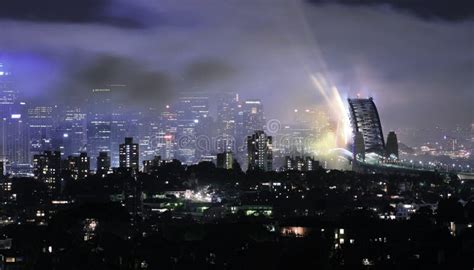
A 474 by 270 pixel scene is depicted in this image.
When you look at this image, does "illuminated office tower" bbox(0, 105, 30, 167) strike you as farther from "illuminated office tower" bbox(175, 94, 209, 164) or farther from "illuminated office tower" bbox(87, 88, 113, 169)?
"illuminated office tower" bbox(175, 94, 209, 164)

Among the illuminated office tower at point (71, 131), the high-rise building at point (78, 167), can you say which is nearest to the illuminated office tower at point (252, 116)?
the illuminated office tower at point (71, 131)

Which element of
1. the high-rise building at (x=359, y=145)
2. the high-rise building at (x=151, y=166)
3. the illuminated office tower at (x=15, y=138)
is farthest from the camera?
the illuminated office tower at (x=15, y=138)

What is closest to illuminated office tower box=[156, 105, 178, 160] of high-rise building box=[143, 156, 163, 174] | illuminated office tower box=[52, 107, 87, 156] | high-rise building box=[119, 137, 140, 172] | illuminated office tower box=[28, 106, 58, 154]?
illuminated office tower box=[52, 107, 87, 156]

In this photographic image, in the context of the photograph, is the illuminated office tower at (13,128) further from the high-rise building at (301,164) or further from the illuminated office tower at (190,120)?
the high-rise building at (301,164)

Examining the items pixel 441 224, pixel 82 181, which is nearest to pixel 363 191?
pixel 82 181

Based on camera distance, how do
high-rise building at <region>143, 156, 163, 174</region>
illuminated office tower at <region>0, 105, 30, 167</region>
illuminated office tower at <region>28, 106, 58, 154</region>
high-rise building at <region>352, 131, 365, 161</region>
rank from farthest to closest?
illuminated office tower at <region>28, 106, 58, 154</region>
illuminated office tower at <region>0, 105, 30, 167</region>
high-rise building at <region>352, 131, 365, 161</region>
high-rise building at <region>143, 156, 163, 174</region>

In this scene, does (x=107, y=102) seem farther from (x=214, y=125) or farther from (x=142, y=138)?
(x=214, y=125)
